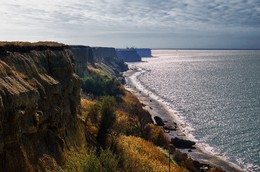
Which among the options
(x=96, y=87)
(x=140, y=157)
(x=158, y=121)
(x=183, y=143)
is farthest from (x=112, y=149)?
(x=96, y=87)

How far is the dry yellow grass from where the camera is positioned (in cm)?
5369

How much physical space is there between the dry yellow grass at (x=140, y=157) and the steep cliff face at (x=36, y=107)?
30.0 feet

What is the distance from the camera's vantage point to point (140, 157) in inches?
2391

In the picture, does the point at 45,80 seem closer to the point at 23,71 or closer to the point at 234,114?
the point at 23,71

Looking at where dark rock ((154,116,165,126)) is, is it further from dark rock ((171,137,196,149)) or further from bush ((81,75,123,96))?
bush ((81,75,123,96))

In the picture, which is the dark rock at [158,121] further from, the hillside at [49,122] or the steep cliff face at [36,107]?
the steep cliff face at [36,107]

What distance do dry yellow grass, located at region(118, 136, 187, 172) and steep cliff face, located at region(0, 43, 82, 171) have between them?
9.13 m

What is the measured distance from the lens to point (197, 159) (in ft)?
297

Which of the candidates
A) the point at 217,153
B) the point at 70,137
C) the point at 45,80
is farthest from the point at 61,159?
the point at 217,153

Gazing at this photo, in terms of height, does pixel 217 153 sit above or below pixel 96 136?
below

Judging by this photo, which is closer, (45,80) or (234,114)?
(45,80)

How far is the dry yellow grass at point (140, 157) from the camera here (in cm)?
5369

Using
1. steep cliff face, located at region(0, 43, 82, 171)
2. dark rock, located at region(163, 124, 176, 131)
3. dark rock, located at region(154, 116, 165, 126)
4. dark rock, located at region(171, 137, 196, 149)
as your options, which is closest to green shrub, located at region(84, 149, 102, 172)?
steep cliff face, located at region(0, 43, 82, 171)

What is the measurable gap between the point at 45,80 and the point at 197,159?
5796cm
